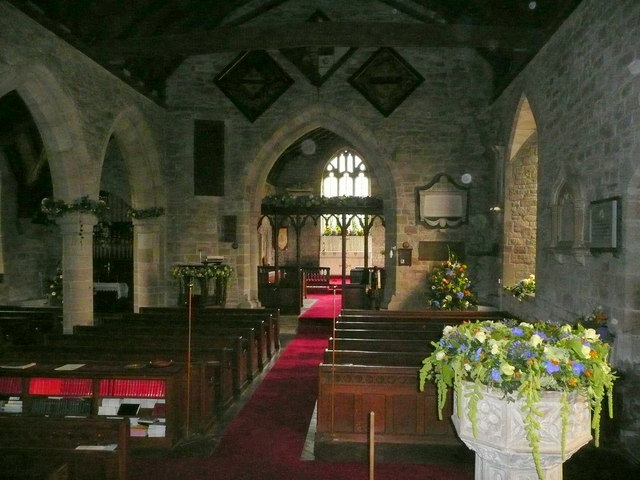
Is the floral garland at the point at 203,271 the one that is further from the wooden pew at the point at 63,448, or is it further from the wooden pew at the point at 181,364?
the wooden pew at the point at 63,448

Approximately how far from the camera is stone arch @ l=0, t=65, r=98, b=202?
710cm

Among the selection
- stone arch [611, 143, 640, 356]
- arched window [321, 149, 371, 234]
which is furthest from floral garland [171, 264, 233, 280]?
arched window [321, 149, 371, 234]

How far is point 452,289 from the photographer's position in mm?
9633

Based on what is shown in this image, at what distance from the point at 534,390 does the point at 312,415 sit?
3.42m

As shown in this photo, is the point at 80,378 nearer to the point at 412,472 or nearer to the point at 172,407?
the point at 172,407

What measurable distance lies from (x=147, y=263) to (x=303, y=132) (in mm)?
4471

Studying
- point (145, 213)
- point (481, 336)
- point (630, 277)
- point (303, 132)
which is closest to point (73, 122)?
point (145, 213)

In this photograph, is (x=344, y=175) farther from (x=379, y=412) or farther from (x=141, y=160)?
(x=379, y=412)

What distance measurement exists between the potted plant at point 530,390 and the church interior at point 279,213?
2.06 feet

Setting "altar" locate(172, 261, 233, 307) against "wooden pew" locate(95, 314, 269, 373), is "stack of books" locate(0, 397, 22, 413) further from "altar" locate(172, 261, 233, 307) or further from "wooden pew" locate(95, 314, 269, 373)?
"altar" locate(172, 261, 233, 307)

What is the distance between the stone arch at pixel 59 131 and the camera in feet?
23.3

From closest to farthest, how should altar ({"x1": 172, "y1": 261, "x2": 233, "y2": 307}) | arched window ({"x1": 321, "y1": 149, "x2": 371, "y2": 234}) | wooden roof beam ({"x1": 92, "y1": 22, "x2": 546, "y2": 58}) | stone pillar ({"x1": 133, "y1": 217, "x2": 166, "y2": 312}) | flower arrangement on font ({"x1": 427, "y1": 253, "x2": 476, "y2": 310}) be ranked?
wooden roof beam ({"x1": 92, "y1": 22, "x2": 546, "y2": 58}), flower arrangement on font ({"x1": 427, "y1": 253, "x2": 476, "y2": 310}), altar ({"x1": 172, "y1": 261, "x2": 233, "y2": 307}), stone pillar ({"x1": 133, "y1": 217, "x2": 166, "y2": 312}), arched window ({"x1": 321, "y1": 149, "x2": 371, "y2": 234})

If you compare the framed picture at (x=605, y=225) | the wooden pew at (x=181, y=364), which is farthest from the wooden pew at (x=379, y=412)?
the framed picture at (x=605, y=225)

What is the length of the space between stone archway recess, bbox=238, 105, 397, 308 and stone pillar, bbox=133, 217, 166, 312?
70.9 inches
